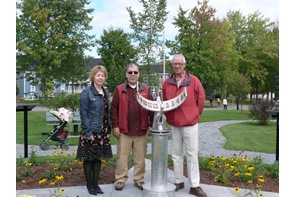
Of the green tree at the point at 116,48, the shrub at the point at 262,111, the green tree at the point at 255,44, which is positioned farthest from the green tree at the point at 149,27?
the green tree at the point at 255,44

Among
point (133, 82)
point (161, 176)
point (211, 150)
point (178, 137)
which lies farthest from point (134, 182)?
point (211, 150)

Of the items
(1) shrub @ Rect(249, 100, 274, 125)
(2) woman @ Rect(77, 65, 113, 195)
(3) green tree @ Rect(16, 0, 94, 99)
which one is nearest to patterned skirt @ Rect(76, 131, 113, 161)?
(2) woman @ Rect(77, 65, 113, 195)

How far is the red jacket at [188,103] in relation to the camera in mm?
4922

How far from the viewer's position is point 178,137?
5133 mm

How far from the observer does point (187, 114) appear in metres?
4.92

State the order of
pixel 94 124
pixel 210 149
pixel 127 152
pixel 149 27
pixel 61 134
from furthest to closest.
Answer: pixel 149 27
pixel 210 149
pixel 61 134
pixel 127 152
pixel 94 124

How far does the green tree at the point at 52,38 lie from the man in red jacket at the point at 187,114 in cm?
2879

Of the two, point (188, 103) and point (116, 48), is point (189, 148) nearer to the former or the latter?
point (188, 103)

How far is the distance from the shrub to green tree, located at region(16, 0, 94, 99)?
21.4m

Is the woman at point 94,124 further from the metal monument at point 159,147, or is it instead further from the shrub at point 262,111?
the shrub at point 262,111

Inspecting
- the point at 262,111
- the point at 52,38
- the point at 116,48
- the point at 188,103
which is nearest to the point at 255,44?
the point at 116,48

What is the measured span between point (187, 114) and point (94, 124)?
1389 mm

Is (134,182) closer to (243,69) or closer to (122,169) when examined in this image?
(122,169)

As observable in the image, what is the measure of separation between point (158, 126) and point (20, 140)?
7.29 metres
